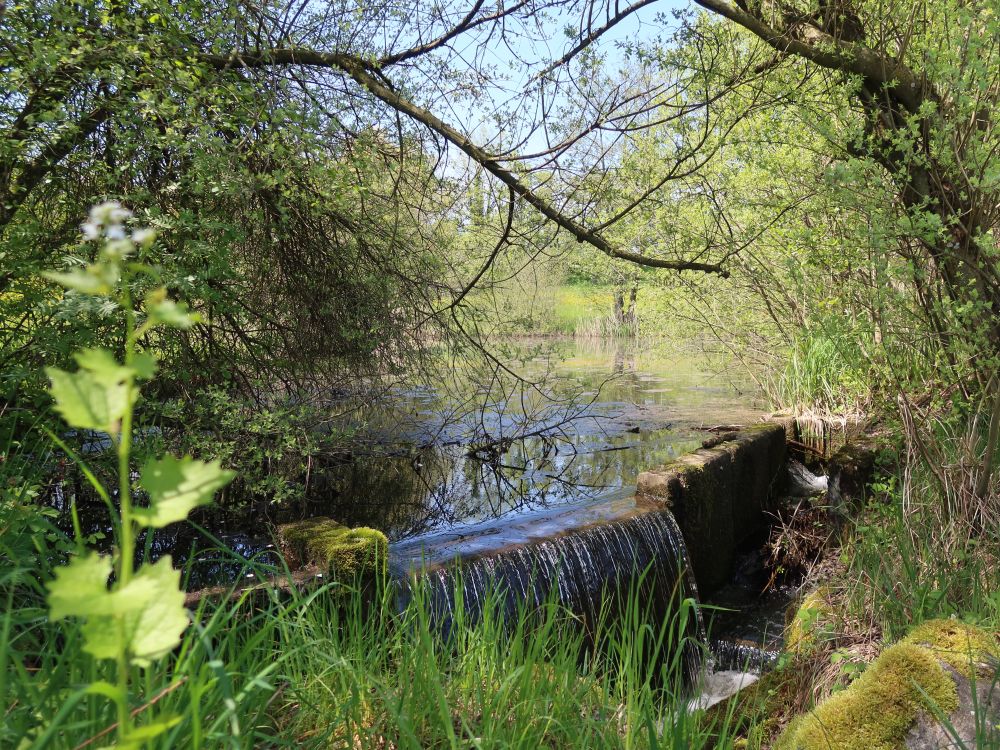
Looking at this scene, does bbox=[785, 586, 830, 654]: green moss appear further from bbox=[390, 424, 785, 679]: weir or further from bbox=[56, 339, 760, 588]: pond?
bbox=[56, 339, 760, 588]: pond

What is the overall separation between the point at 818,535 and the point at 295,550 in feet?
14.5

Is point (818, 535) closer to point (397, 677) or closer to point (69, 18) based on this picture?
point (397, 677)

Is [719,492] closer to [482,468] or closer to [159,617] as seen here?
[482,468]

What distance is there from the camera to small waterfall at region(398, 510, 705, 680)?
4148 mm

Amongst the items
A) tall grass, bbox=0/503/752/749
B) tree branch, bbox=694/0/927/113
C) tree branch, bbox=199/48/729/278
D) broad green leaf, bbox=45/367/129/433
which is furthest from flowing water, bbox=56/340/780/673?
tree branch, bbox=694/0/927/113

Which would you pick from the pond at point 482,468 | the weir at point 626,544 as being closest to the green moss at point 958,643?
the weir at point 626,544

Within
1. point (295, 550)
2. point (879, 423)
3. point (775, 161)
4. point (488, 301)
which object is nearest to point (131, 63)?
point (295, 550)

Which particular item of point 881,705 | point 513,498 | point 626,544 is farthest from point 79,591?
point 513,498

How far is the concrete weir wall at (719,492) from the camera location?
5.64 meters

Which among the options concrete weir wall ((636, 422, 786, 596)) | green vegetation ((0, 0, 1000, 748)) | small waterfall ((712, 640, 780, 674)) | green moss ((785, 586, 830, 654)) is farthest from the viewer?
concrete weir wall ((636, 422, 786, 596))

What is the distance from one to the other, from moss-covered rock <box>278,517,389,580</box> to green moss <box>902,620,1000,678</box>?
218 centimetres

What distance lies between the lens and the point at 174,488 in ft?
2.09

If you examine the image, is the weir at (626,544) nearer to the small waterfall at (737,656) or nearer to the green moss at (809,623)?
the small waterfall at (737,656)

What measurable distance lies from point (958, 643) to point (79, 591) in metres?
2.65
